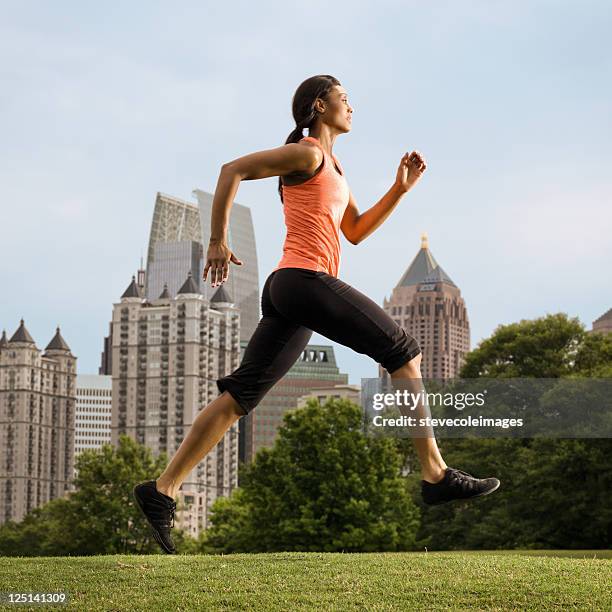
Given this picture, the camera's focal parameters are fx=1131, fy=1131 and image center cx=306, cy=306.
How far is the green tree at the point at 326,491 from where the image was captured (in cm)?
4391

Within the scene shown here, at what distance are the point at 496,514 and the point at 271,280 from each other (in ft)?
128

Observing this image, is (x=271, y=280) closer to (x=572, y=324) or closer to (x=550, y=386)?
(x=550, y=386)

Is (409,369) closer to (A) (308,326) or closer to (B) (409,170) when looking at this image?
(A) (308,326)

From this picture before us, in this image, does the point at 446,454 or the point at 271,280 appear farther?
the point at 446,454

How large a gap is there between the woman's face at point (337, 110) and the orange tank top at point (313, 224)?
10.4 inches

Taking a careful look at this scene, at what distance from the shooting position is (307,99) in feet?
22.8

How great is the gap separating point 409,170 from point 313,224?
1.12 metres

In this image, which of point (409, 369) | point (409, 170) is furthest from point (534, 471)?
point (409, 369)

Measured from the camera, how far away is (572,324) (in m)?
53.7

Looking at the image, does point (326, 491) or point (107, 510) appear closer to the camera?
point (326, 491)

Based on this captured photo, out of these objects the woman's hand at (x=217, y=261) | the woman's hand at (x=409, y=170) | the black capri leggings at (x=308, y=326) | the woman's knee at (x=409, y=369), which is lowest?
the woman's knee at (x=409, y=369)

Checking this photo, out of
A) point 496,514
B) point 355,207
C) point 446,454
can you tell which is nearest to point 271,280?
point 355,207

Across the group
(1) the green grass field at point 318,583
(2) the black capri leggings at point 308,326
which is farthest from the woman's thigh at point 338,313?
(1) the green grass field at point 318,583

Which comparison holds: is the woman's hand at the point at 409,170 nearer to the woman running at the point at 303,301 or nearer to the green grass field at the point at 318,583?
the woman running at the point at 303,301
